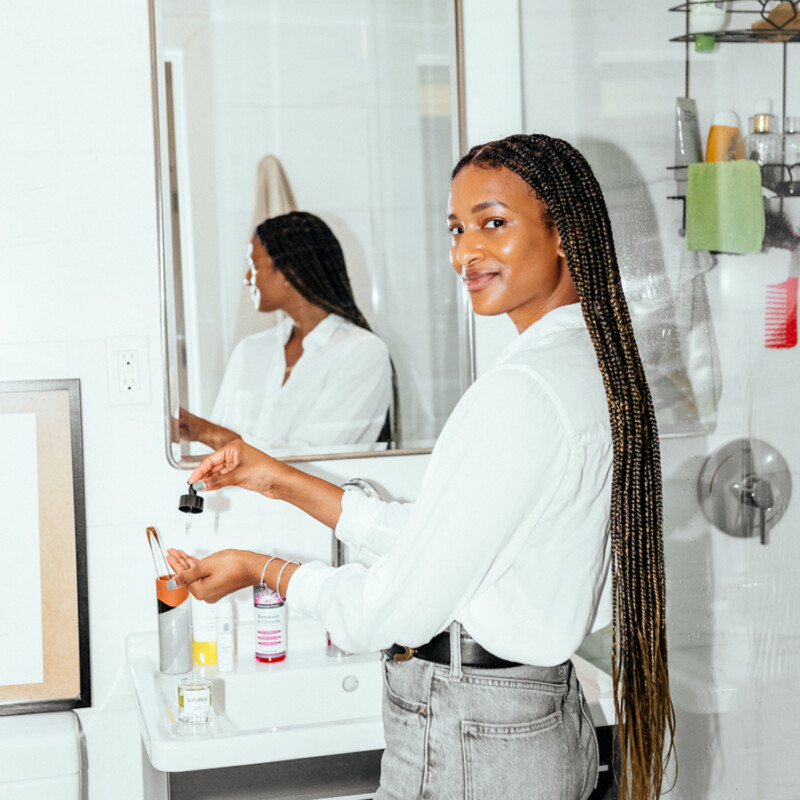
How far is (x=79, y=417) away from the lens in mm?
1729

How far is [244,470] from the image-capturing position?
1.27m

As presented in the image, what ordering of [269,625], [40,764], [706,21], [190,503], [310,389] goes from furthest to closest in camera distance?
[310,389]
[269,625]
[40,764]
[190,503]
[706,21]

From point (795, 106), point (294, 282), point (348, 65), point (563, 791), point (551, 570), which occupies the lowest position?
point (563, 791)

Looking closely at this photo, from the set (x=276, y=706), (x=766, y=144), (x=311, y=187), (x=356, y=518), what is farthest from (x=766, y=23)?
(x=276, y=706)

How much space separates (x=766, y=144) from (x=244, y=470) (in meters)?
0.75

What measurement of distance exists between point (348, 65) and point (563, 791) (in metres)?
1.34

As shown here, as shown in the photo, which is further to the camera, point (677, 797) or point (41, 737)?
point (41, 737)

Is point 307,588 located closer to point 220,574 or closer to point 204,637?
point 220,574

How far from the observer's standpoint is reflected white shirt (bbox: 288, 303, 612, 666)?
3.15ft

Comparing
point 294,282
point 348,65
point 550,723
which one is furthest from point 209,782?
point 348,65

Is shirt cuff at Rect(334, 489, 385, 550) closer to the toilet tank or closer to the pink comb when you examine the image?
the pink comb

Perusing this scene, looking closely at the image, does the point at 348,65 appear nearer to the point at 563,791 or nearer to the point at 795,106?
the point at 795,106

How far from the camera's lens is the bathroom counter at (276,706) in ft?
4.35

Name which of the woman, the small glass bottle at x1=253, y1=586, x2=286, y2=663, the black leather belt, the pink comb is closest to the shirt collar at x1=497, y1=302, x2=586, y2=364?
the woman
